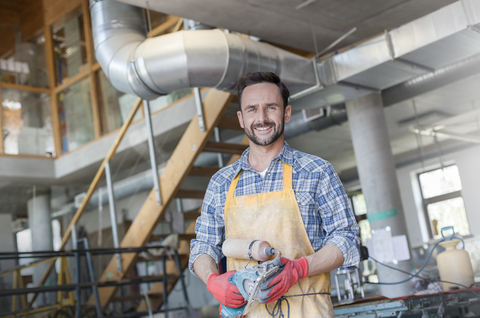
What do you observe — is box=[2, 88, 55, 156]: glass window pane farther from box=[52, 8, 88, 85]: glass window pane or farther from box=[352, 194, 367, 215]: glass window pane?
box=[352, 194, 367, 215]: glass window pane

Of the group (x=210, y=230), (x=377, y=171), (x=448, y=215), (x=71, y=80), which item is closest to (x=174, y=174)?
(x=377, y=171)

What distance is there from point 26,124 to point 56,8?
7.53 ft

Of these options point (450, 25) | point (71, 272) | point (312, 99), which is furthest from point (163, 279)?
point (450, 25)

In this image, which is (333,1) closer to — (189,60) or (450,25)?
(450,25)

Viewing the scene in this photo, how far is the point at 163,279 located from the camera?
16.9 ft

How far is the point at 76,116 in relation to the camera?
24.4 feet

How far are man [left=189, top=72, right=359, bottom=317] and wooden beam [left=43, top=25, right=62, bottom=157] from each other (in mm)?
6223

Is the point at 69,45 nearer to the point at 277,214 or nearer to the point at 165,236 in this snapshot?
the point at 165,236

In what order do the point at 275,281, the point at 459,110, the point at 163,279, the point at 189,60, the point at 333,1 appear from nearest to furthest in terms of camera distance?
1. the point at 275,281
2. the point at 189,60
3. the point at 333,1
4. the point at 163,279
5. the point at 459,110

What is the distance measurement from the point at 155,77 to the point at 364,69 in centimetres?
176

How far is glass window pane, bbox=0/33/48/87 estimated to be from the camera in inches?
290

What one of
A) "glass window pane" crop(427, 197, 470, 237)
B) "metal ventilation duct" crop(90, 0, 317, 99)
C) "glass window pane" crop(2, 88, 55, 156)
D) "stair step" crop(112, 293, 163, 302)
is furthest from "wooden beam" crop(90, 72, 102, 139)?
"glass window pane" crop(427, 197, 470, 237)

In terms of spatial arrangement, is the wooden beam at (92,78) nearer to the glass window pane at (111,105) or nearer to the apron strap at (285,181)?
the glass window pane at (111,105)

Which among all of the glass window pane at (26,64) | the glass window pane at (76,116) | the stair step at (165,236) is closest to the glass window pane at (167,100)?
the stair step at (165,236)
